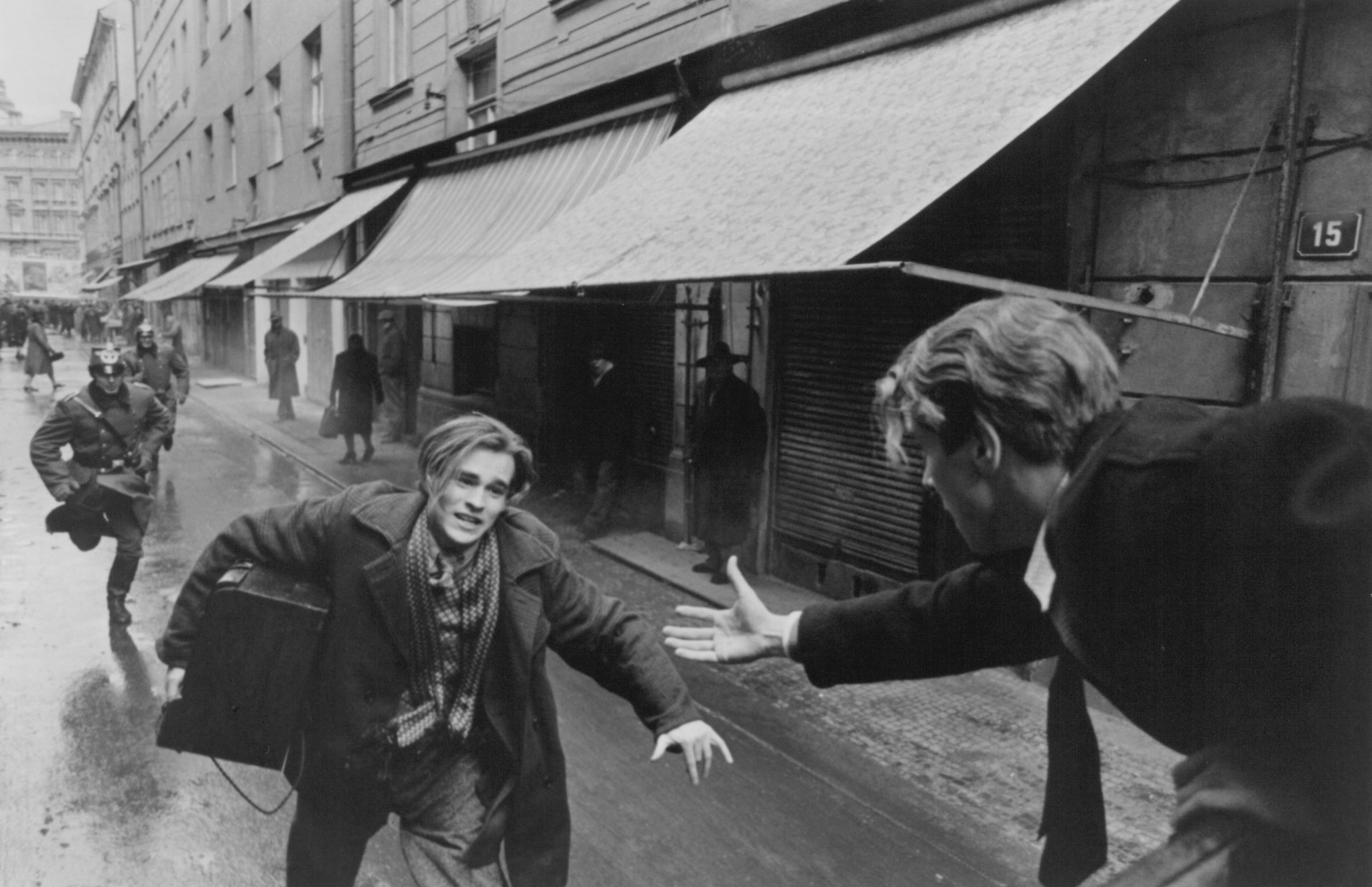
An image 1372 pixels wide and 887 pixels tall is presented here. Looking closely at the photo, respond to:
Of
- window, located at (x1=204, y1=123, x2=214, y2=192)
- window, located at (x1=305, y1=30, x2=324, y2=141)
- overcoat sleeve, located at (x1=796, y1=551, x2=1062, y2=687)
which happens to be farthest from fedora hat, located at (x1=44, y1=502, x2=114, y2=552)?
window, located at (x1=204, y1=123, x2=214, y2=192)

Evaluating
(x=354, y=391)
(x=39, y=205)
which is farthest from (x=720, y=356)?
(x=39, y=205)

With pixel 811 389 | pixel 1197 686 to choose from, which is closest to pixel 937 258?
pixel 811 389

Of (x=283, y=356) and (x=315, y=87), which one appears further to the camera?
(x=315, y=87)

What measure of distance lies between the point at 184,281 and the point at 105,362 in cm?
1744

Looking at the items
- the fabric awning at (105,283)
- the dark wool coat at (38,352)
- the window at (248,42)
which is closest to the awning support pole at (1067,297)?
the dark wool coat at (38,352)

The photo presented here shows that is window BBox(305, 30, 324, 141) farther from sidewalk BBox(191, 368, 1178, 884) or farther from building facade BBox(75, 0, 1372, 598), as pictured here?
sidewalk BBox(191, 368, 1178, 884)

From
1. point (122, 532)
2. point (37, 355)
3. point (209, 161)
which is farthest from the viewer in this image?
point (209, 161)

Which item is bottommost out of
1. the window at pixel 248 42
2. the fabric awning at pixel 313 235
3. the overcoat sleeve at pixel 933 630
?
the overcoat sleeve at pixel 933 630

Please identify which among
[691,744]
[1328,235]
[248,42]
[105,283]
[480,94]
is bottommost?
[691,744]

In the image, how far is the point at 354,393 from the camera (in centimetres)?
1304

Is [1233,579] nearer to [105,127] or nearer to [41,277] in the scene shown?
[105,127]

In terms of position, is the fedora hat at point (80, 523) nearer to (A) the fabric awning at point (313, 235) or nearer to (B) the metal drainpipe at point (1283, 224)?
(B) the metal drainpipe at point (1283, 224)

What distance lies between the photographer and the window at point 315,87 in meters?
19.1

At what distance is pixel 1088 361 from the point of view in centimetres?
149
